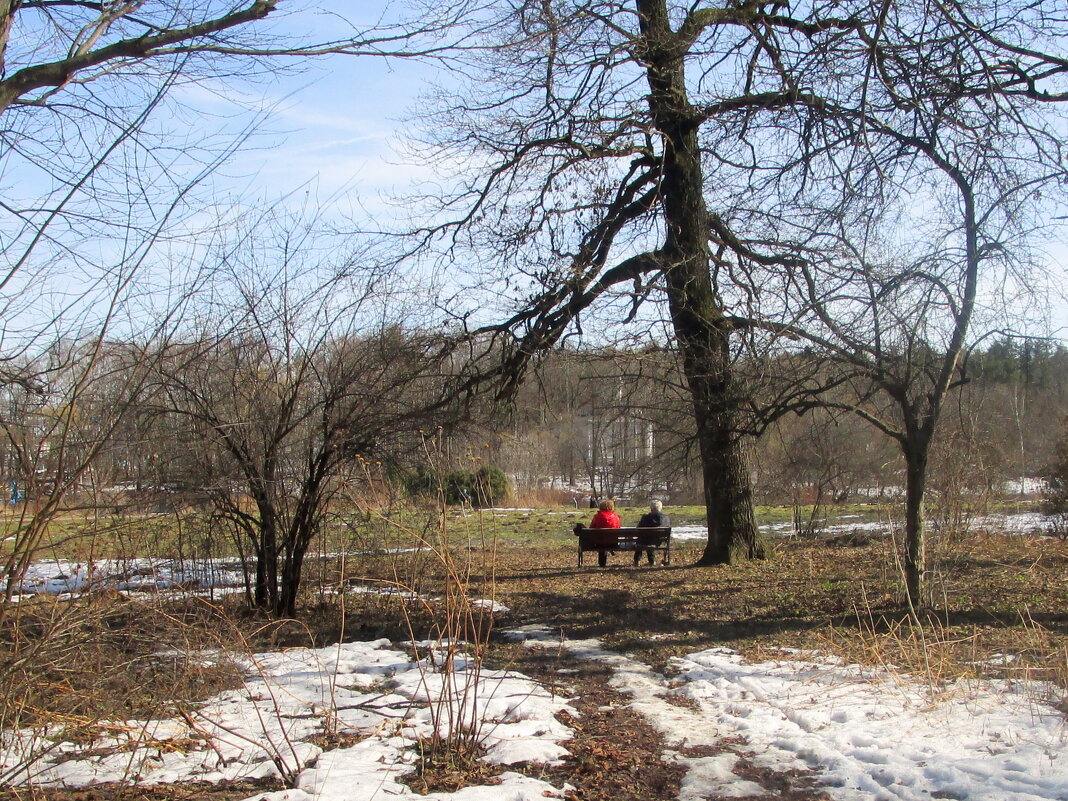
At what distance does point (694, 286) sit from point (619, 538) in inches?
146

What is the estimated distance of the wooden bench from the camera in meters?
12.0

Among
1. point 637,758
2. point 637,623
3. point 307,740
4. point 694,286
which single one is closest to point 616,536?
point 694,286

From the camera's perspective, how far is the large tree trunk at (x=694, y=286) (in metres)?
9.65

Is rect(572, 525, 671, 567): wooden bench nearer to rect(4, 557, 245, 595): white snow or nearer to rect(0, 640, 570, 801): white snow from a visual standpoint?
rect(4, 557, 245, 595): white snow

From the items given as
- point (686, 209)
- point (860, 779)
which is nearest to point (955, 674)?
point (860, 779)

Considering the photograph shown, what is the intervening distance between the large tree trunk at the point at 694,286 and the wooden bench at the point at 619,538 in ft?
2.26

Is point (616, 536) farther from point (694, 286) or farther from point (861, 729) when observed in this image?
point (861, 729)

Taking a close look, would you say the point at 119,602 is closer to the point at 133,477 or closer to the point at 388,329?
the point at 133,477

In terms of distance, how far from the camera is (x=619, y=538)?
12227mm

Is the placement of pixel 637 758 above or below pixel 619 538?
below

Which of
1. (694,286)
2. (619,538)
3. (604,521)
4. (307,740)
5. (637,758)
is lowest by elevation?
(637,758)

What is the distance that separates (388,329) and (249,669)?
374 cm

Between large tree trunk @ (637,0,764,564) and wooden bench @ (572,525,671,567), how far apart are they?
27.1 inches

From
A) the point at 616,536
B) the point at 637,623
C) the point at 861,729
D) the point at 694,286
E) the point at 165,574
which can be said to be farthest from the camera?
the point at 616,536
